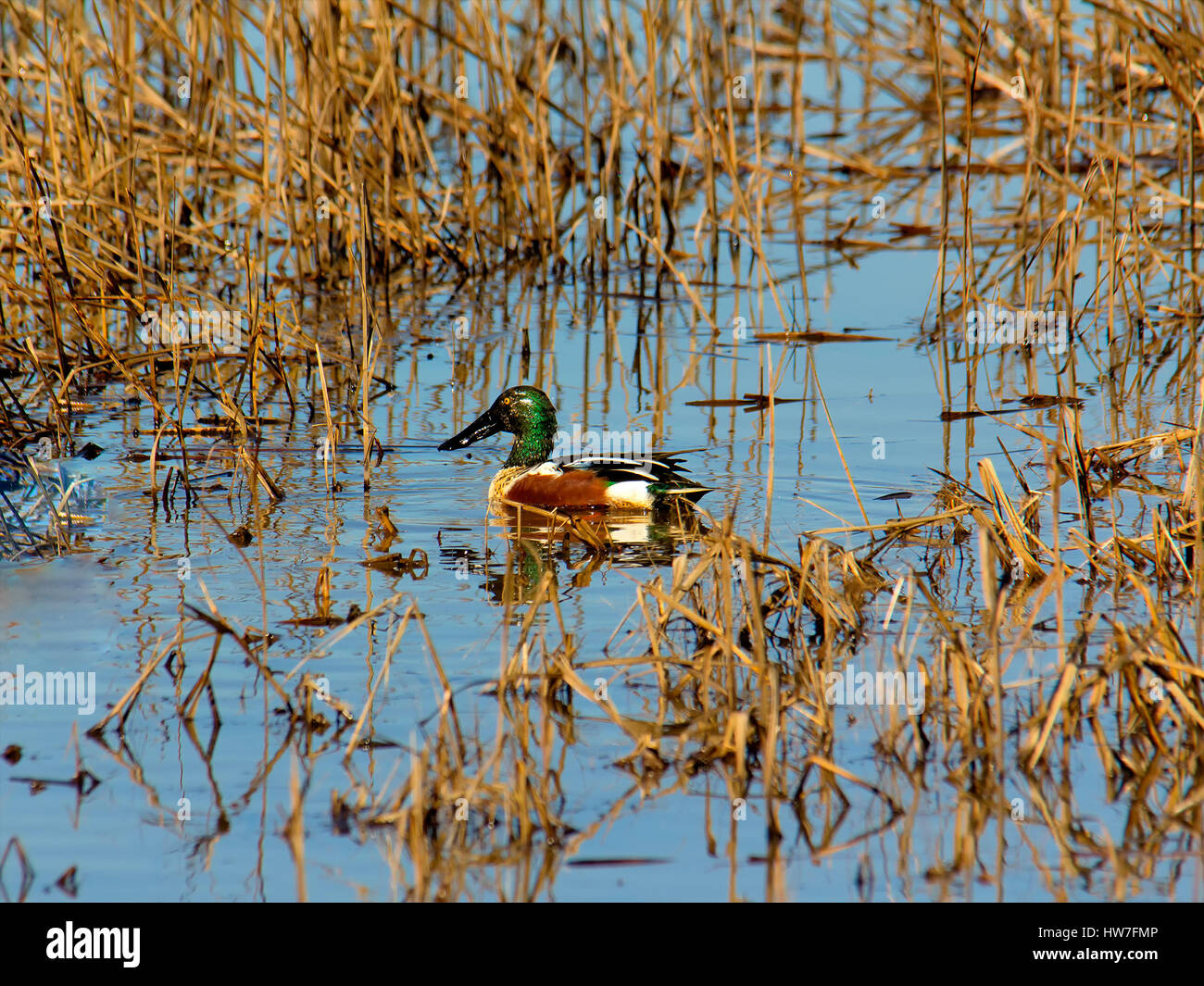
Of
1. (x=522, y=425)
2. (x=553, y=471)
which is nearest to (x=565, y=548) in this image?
(x=553, y=471)

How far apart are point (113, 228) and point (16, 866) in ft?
17.0

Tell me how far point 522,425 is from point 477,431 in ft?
0.70

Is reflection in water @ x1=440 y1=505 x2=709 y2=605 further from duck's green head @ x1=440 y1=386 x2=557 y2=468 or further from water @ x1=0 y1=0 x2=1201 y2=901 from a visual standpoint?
duck's green head @ x1=440 y1=386 x2=557 y2=468

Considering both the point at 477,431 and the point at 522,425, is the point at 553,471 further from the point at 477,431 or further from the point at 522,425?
the point at 477,431

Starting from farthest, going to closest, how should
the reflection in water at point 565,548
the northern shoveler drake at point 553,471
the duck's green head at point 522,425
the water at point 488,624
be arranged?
the duck's green head at point 522,425, the northern shoveler drake at point 553,471, the reflection in water at point 565,548, the water at point 488,624

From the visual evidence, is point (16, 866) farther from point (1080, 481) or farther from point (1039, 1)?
point (1039, 1)

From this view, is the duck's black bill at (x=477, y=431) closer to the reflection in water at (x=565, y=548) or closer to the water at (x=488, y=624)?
the water at (x=488, y=624)

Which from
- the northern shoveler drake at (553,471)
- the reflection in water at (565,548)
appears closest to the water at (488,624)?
the reflection in water at (565,548)

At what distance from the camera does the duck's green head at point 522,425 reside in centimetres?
728

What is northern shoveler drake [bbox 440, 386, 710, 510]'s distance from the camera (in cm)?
648

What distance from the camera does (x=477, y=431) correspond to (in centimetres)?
733

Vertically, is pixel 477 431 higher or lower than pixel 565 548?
higher

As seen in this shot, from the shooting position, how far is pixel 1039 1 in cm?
1207
